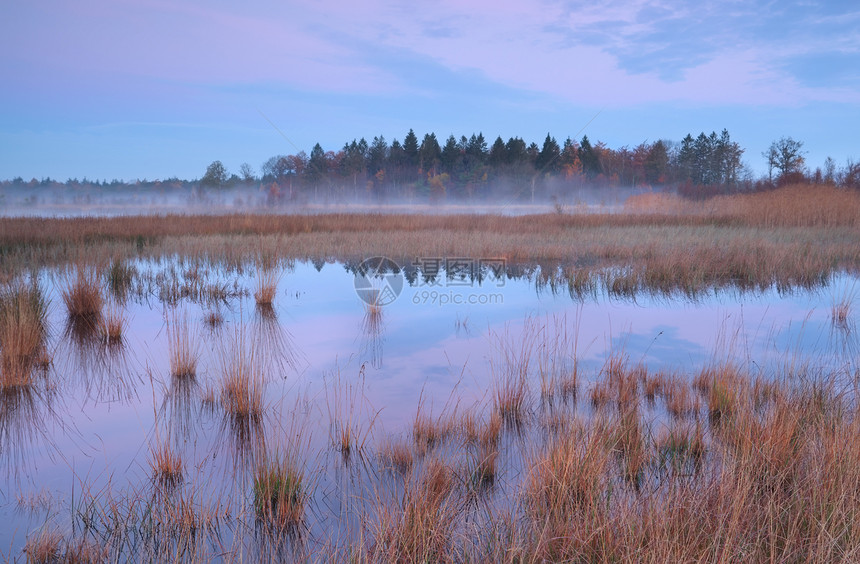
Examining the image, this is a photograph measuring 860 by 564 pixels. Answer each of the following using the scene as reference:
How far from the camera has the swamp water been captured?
8.68 feet

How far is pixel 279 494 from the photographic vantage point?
2.69 metres

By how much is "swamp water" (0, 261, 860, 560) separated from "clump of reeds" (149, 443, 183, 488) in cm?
3

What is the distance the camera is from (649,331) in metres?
6.28

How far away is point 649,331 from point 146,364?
533cm

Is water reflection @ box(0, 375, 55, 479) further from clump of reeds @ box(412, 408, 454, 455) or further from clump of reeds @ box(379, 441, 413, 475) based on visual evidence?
clump of reeds @ box(412, 408, 454, 455)

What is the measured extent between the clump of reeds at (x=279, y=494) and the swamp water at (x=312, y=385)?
0.06m

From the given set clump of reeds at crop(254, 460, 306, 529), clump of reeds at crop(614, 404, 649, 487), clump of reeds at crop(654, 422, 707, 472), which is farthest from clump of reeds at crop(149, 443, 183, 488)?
clump of reeds at crop(654, 422, 707, 472)

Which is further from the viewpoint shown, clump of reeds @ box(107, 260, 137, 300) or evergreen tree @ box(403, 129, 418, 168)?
evergreen tree @ box(403, 129, 418, 168)

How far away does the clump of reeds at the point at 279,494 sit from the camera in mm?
2607

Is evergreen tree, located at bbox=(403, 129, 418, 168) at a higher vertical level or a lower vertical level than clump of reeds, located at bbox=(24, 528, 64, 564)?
higher

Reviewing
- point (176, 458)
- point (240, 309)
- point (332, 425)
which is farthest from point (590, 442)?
point (240, 309)

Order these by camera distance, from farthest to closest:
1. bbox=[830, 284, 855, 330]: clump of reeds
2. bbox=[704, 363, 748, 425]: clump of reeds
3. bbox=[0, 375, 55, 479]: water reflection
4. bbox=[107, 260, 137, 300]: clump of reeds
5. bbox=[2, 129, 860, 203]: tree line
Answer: bbox=[2, 129, 860, 203]: tree line → bbox=[107, 260, 137, 300]: clump of reeds → bbox=[830, 284, 855, 330]: clump of reeds → bbox=[704, 363, 748, 425]: clump of reeds → bbox=[0, 375, 55, 479]: water reflection

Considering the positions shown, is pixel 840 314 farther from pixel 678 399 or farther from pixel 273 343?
pixel 273 343

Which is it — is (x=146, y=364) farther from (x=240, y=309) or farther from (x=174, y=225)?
(x=174, y=225)
